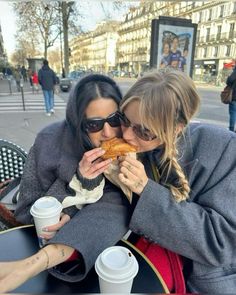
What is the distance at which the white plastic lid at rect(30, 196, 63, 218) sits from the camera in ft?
4.08

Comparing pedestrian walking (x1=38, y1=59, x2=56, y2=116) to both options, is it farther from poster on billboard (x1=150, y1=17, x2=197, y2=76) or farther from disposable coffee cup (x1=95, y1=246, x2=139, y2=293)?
disposable coffee cup (x1=95, y1=246, x2=139, y2=293)

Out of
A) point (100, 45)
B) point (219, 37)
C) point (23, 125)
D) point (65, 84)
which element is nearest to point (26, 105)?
point (23, 125)

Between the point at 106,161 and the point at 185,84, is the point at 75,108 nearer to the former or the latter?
the point at 106,161

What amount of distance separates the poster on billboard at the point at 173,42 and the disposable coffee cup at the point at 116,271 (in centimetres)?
465

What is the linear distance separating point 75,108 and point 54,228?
2.32 feet

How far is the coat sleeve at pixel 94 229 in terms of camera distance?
3.96ft

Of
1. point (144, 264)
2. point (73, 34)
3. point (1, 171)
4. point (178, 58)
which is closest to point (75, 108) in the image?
point (144, 264)

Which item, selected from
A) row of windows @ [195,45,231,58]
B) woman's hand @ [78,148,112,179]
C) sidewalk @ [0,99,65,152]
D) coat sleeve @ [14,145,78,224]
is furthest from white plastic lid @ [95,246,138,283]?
row of windows @ [195,45,231,58]

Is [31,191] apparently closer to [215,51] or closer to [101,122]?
[101,122]

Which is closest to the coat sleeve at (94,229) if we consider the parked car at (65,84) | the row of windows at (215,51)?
the parked car at (65,84)

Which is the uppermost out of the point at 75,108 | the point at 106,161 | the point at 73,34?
the point at 73,34

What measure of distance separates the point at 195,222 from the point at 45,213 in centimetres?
72

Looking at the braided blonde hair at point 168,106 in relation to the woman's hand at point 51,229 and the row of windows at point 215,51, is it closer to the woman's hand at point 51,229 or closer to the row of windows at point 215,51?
the woman's hand at point 51,229

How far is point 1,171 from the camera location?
99.3 inches
